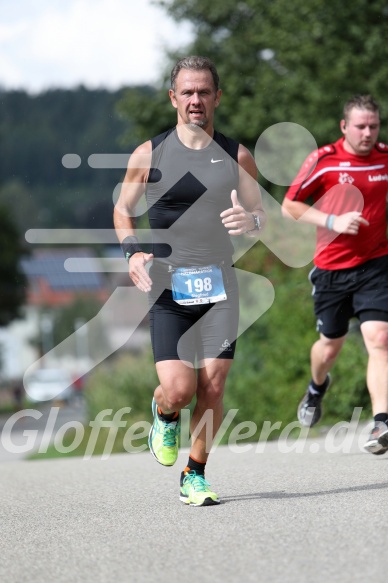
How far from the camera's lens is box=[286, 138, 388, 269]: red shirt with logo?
8664mm

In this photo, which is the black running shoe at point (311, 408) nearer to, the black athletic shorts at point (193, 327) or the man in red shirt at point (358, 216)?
the man in red shirt at point (358, 216)

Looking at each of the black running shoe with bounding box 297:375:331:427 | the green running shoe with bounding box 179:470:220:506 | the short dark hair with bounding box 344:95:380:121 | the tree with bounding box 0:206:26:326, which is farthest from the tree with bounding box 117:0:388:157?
the tree with bounding box 0:206:26:326

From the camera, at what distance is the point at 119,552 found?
536 centimetres

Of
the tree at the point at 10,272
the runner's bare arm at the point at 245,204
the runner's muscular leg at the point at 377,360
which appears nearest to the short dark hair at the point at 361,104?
the runner's muscular leg at the point at 377,360

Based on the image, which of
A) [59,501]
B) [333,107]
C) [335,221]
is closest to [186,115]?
[335,221]

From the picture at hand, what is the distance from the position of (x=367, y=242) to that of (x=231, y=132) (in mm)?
24941

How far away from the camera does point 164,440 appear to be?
7.16 m

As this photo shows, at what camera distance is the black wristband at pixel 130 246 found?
6805mm

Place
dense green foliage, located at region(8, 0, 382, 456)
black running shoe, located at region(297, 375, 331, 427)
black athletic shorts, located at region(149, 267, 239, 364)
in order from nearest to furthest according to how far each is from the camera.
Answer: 1. black athletic shorts, located at region(149, 267, 239, 364)
2. black running shoe, located at region(297, 375, 331, 427)
3. dense green foliage, located at region(8, 0, 382, 456)

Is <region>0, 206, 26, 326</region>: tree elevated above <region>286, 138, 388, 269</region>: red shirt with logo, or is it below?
below

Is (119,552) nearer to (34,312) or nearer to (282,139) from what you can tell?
(282,139)

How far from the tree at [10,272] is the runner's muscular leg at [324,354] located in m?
49.0

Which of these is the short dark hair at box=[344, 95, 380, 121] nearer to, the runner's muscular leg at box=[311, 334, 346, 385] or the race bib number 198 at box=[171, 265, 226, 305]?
the runner's muscular leg at box=[311, 334, 346, 385]

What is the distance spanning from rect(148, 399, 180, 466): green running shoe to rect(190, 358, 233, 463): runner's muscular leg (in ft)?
0.51
